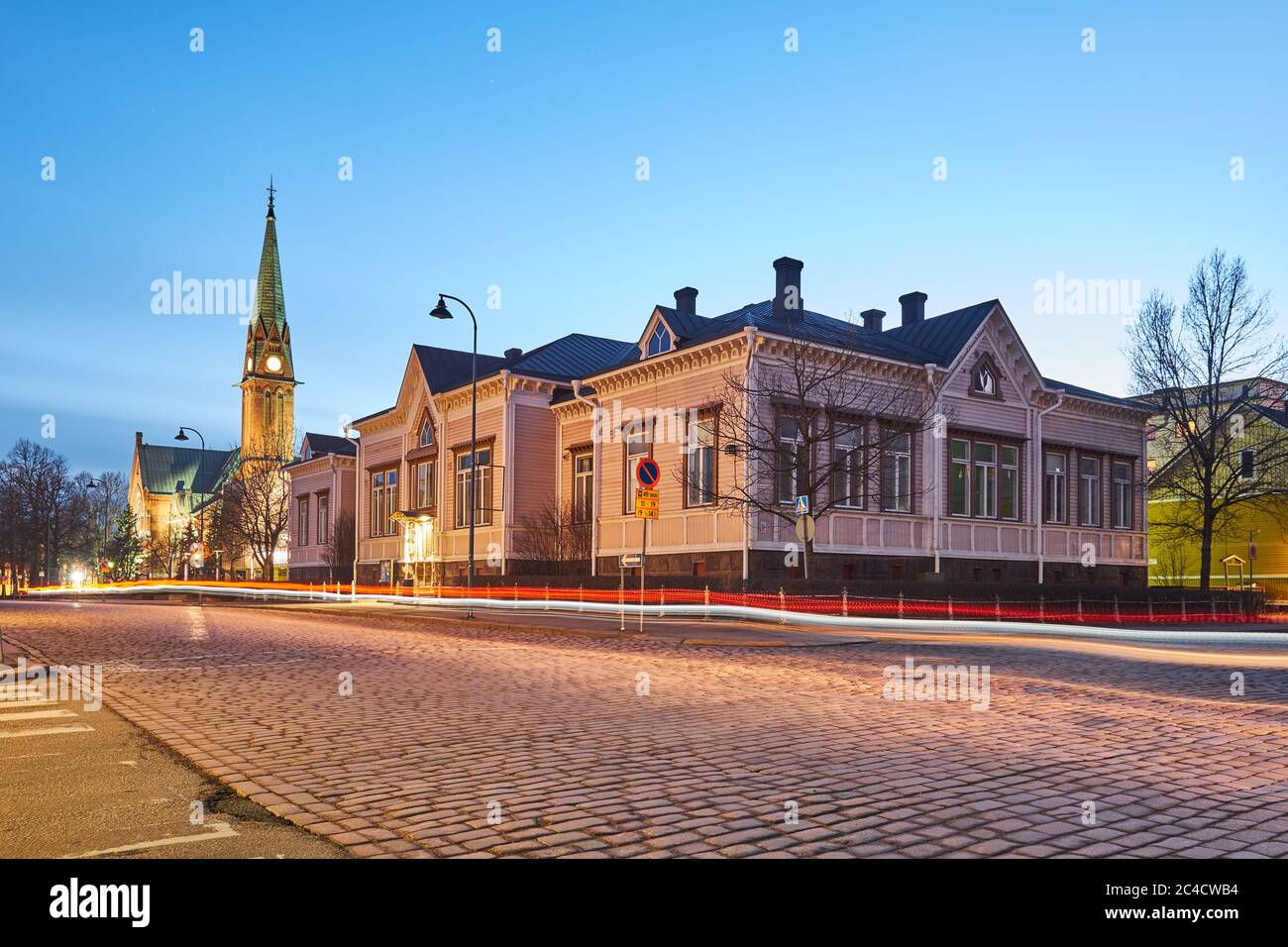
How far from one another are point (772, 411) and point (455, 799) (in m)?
27.9

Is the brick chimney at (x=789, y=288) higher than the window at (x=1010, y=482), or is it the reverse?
the brick chimney at (x=789, y=288)

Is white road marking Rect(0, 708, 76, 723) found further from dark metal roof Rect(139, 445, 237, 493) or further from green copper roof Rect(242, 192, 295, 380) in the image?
dark metal roof Rect(139, 445, 237, 493)

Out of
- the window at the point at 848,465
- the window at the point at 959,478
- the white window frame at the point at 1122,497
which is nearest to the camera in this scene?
the window at the point at 848,465

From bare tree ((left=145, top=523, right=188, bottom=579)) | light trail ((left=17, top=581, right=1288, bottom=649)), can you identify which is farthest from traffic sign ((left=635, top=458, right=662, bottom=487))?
bare tree ((left=145, top=523, right=188, bottom=579))

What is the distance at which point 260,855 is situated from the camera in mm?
5160

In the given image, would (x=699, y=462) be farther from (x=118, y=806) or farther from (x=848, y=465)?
(x=118, y=806)

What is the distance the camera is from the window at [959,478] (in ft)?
A: 126

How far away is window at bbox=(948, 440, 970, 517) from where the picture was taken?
38.5 metres

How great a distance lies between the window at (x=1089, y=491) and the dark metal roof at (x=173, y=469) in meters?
121

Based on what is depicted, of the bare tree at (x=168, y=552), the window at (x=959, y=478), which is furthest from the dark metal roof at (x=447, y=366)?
the bare tree at (x=168, y=552)

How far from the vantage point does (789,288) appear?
40.1 meters

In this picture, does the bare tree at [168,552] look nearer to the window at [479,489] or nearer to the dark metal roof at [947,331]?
the window at [479,489]

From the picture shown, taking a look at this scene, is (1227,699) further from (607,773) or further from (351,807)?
(351,807)
